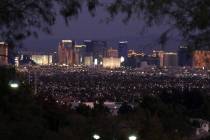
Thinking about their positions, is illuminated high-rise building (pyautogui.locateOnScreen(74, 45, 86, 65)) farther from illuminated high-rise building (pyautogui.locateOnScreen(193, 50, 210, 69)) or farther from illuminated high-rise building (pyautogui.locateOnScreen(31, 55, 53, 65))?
illuminated high-rise building (pyautogui.locateOnScreen(193, 50, 210, 69))

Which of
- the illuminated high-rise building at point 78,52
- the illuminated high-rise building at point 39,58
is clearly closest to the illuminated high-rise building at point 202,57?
the illuminated high-rise building at point 39,58

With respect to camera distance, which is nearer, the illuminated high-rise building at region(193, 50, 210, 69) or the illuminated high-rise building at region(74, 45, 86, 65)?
the illuminated high-rise building at region(193, 50, 210, 69)

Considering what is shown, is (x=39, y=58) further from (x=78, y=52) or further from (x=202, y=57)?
(x=78, y=52)

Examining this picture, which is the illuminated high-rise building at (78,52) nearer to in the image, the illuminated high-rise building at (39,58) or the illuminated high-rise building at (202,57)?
the illuminated high-rise building at (39,58)

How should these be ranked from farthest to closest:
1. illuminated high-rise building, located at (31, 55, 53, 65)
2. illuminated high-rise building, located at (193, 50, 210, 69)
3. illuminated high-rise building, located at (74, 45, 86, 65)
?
1. illuminated high-rise building, located at (74, 45, 86, 65)
2. illuminated high-rise building, located at (31, 55, 53, 65)
3. illuminated high-rise building, located at (193, 50, 210, 69)

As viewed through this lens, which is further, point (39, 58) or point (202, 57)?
point (39, 58)

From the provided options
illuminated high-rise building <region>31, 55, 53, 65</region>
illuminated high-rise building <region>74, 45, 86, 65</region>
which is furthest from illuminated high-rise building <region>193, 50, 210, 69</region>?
illuminated high-rise building <region>74, 45, 86, 65</region>

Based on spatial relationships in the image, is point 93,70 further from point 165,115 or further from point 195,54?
point 195,54

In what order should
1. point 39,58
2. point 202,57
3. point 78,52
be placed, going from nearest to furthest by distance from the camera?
point 202,57 → point 39,58 → point 78,52

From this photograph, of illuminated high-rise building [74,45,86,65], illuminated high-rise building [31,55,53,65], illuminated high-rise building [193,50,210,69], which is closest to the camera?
illuminated high-rise building [193,50,210,69]

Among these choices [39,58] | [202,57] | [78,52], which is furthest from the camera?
[78,52]

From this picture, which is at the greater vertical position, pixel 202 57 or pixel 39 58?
pixel 202 57

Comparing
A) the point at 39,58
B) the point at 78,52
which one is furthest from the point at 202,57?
the point at 78,52

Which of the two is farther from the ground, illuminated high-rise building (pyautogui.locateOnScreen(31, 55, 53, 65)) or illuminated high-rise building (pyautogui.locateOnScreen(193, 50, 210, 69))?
illuminated high-rise building (pyautogui.locateOnScreen(193, 50, 210, 69))
